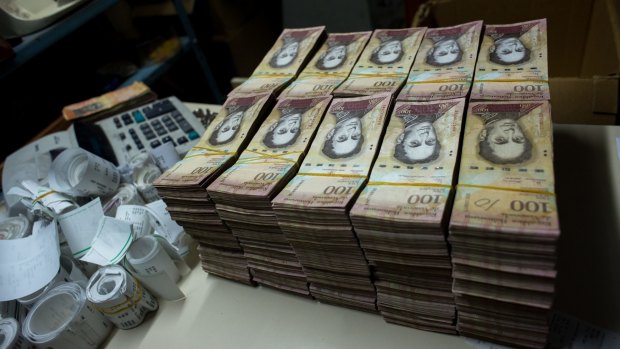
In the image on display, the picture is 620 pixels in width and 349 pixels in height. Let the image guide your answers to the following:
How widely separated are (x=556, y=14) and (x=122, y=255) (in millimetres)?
1503

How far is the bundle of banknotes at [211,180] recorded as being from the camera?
0.81m

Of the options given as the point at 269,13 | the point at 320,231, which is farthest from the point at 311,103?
the point at 269,13

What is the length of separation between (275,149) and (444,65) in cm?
41

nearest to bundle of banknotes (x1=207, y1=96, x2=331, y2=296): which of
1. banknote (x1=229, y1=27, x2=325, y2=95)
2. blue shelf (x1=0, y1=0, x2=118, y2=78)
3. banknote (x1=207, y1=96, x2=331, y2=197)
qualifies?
banknote (x1=207, y1=96, x2=331, y2=197)

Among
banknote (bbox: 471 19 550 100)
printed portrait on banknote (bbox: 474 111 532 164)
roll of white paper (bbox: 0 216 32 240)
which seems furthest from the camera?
roll of white paper (bbox: 0 216 32 240)

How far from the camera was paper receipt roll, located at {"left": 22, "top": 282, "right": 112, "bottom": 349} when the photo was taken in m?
0.79

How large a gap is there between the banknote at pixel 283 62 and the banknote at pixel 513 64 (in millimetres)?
424

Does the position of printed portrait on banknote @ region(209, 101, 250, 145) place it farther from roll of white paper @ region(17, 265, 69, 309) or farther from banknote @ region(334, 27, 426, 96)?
roll of white paper @ region(17, 265, 69, 309)

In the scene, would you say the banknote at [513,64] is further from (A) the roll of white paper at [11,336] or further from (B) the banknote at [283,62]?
(A) the roll of white paper at [11,336]

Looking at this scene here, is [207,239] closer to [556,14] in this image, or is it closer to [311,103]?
[311,103]

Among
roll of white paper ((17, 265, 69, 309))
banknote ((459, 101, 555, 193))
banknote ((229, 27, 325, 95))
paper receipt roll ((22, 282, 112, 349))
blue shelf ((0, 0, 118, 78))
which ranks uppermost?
blue shelf ((0, 0, 118, 78))

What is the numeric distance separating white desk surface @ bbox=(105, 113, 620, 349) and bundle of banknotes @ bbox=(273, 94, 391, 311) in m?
0.06

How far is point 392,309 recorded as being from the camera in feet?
2.48

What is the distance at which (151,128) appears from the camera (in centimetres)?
132
